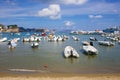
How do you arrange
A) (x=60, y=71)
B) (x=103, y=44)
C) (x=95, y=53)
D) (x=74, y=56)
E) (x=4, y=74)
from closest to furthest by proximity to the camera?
(x=4, y=74), (x=60, y=71), (x=74, y=56), (x=95, y=53), (x=103, y=44)

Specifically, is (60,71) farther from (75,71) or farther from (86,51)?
(86,51)

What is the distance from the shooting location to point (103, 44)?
277 feet

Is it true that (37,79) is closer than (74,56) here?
Yes

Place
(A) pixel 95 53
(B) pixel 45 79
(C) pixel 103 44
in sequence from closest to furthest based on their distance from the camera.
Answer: (B) pixel 45 79 → (A) pixel 95 53 → (C) pixel 103 44

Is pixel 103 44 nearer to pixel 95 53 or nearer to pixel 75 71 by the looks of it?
pixel 95 53

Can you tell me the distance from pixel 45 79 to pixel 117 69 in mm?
13485

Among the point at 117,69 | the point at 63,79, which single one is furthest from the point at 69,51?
the point at 63,79

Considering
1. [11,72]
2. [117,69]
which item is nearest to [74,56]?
[117,69]

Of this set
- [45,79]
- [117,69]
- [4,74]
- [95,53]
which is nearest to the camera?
[45,79]

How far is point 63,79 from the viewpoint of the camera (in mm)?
24953

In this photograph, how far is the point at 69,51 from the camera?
155 ft

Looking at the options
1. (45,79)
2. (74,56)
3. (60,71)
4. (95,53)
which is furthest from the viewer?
(95,53)

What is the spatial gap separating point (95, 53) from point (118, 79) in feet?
88.5

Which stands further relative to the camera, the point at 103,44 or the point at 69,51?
the point at 103,44
